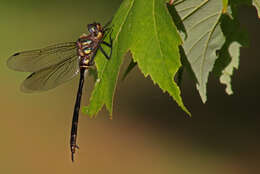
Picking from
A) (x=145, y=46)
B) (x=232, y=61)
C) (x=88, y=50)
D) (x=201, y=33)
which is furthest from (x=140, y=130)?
(x=145, y=46)

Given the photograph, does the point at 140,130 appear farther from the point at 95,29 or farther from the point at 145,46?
the point at 145,46

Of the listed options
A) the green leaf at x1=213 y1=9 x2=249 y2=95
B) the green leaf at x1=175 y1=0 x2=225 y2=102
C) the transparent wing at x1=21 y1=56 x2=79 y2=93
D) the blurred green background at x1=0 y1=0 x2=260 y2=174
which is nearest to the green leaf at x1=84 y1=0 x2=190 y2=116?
the green leaf at x1=175 y1=0 x2=225 y2=102

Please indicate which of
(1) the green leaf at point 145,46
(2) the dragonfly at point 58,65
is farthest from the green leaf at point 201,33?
(2) the dragonfly at point 58,65

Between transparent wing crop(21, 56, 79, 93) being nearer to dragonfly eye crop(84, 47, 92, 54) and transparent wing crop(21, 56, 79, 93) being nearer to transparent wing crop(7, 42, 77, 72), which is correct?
transparent wing crop(7, 42, 77, 72)

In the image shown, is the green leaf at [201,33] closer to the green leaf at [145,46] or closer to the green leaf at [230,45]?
the green leaf at [230,45]

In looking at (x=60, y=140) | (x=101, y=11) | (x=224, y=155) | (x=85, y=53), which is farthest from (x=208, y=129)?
(x=85, y=53)

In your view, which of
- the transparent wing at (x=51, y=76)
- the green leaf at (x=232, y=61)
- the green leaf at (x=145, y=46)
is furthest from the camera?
the transparent wing at (x=51, y=76)

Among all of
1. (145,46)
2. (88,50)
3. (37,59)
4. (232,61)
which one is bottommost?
(232,61)
